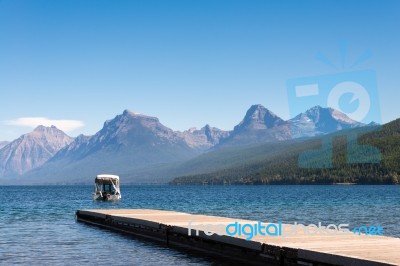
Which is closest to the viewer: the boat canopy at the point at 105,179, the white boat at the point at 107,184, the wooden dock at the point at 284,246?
the wooden dock at the point at 284,246

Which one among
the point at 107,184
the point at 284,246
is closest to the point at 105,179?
the point at 107,184

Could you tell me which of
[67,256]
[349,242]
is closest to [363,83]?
[349,242]

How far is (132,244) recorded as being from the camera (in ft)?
117

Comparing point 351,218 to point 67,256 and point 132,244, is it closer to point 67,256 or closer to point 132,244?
point 132,244

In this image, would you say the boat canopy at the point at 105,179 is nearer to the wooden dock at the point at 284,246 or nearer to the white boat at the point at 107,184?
the white boat at the point at 107,184

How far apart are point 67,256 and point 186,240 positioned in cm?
655

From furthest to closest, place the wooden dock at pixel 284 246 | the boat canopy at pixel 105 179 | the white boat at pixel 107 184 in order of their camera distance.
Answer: the white boat at pixel 107 184
the boat canopy at pixel 105 179
the wooden dock at pixel 284 246

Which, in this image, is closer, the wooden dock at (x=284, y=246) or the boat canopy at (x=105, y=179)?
the wooden dock at (x=284, y=246)

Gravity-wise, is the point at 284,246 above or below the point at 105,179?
below

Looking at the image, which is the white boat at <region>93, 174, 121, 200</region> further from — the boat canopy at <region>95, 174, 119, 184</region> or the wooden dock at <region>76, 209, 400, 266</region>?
the wooden dock at <region>76, 209, 400, 266</region>

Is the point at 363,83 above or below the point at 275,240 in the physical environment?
above

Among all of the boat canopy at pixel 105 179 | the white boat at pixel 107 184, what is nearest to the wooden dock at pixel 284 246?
the boat canopy at pixel 105 179

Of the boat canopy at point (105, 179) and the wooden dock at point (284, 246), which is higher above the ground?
the boat canopy at point (105, 179)

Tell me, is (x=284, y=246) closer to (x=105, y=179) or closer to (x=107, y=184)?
(x=105, y=179)
